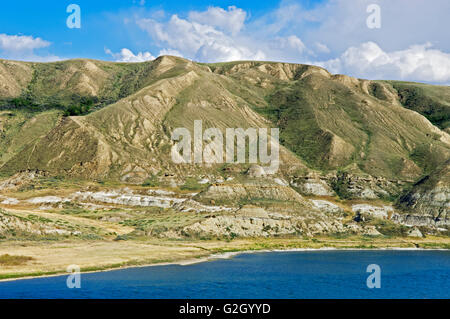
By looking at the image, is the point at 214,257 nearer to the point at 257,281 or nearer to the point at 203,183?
the point at 257,281

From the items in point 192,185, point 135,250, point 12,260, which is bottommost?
point 135,250

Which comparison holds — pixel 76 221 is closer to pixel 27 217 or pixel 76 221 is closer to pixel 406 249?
pixel 27 217

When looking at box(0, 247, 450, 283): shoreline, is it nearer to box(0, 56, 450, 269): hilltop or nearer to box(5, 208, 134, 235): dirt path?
box(0, 56, 450, 269): hilltop

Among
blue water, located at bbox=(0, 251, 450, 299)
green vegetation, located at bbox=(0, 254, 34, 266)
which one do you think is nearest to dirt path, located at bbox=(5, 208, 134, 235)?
blue water, located at bbox=(0, 251, 450, 299)

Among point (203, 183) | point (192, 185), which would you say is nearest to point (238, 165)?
point (203, 183)
